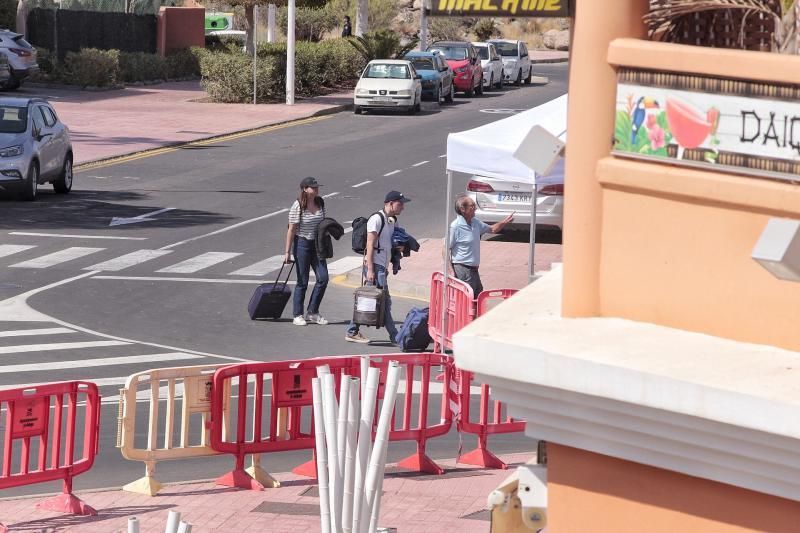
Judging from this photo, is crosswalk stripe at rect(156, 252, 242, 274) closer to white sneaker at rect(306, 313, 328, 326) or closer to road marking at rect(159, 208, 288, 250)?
road marking at rect(159, 208, 288, 250)

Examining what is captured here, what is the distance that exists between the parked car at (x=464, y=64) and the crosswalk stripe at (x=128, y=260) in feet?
98.7

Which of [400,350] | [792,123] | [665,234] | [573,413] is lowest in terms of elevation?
[400,350]

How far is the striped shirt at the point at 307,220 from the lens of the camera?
18.0 metres

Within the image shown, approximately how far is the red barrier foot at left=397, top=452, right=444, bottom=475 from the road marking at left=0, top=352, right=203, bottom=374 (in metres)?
4.01

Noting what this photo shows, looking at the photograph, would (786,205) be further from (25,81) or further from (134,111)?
(25,81)

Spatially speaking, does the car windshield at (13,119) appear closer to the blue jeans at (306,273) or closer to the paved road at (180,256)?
the paved road at (180,256)

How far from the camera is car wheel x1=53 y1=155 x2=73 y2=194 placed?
27781 millimetres

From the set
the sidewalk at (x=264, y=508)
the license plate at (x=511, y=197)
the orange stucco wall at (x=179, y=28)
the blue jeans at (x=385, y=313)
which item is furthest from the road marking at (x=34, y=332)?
the orange stucco wall at (x=179, y=28)

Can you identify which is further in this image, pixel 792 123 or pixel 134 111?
pixel 134 111

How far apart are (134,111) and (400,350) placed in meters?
28.0

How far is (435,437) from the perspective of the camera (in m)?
13.7

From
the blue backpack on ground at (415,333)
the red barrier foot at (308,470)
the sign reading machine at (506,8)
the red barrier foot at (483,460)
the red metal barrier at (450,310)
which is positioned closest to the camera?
the sign reading machine at (506,8)

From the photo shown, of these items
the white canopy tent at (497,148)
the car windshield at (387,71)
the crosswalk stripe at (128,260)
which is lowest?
the crosswalk stripe at (128,260)

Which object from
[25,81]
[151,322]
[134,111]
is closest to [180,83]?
[25,81]
